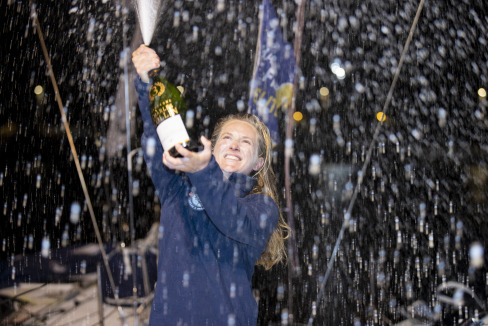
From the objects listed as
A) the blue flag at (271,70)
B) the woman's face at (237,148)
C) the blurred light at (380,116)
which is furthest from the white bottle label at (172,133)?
the blurred light at (380,116)

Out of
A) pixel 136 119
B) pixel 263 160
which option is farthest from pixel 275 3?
pixel 263 160

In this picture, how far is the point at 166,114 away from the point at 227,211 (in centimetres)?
46

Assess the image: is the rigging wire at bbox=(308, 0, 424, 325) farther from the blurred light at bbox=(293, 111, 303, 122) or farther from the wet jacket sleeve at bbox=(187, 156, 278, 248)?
the wet jacket sleeve at bbox=(187, 156, 278, 248)

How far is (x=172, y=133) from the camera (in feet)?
4.58

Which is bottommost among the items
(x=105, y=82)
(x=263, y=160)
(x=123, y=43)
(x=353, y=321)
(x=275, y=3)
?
(x=353, y=321)

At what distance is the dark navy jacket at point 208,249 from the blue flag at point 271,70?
171 cm

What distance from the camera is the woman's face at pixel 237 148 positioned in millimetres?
1711

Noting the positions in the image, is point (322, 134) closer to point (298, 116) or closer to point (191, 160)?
point (298, 116)

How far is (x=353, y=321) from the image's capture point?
4492 millimetres

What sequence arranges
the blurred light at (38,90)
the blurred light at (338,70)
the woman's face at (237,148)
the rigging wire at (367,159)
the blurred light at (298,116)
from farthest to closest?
the blurred light at (338,70) < the blurred light at (298,116) < the rigging wire at (367,159) < the blurred light at (38,90) < the woman's face at (237,148)

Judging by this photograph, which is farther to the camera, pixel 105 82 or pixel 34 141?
pixel 105 82

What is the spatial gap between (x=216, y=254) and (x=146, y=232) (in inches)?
154

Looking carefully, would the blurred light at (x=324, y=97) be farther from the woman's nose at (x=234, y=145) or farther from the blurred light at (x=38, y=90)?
the woman's nose at (x=234, y=145)

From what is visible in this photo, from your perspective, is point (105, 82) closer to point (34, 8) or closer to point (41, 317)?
point (34, 8)
